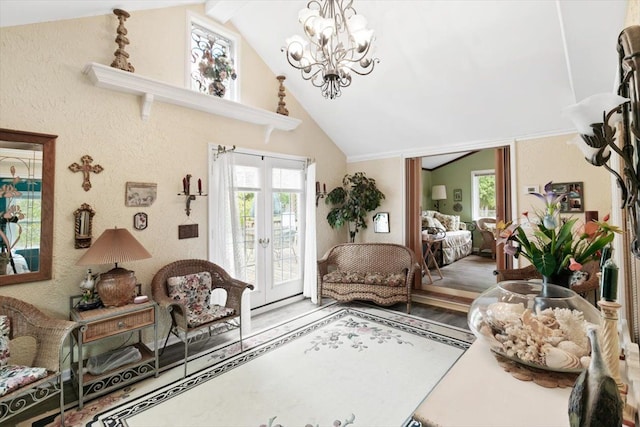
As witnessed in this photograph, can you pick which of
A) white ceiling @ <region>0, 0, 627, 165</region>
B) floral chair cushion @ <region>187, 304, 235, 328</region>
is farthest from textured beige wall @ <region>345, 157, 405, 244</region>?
floral chair cushion @ <region>187, 304, 235, 328</region>

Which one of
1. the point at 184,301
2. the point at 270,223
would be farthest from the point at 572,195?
the point at 184,301

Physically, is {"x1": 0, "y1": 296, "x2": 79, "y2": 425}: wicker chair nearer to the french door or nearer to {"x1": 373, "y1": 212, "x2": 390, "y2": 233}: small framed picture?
the french door

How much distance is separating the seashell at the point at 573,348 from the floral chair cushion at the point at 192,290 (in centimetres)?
287

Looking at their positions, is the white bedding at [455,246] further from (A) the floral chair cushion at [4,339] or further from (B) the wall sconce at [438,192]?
(A) the floral chair cushion at [4,339]

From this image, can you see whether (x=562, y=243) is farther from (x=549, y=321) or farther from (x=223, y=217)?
(x=223, y=217)

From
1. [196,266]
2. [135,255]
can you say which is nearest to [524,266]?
[196,266]

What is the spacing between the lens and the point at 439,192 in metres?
8.44

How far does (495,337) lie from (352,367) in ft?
5.98

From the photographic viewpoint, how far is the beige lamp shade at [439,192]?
841cm

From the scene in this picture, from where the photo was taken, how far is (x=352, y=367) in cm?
267

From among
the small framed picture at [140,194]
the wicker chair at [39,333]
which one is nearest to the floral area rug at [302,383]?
the wicker chair at [39,333]

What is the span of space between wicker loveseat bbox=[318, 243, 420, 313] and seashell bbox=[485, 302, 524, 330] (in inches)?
113

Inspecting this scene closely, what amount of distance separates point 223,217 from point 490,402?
3.09 meters

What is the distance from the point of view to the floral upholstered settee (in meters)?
6.21
